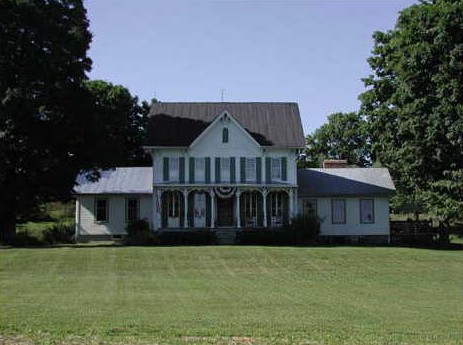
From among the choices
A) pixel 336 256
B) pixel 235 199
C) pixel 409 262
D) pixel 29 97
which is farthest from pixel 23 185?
pixel 409 262

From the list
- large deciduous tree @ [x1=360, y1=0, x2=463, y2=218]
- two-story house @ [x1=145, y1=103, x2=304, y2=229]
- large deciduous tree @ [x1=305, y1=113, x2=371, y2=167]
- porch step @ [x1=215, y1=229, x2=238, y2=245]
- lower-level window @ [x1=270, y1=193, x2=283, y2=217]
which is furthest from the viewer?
large deciduous tree @ [x1=305, y1=113, x2=371, y2=167]

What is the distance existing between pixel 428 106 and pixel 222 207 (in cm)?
1420

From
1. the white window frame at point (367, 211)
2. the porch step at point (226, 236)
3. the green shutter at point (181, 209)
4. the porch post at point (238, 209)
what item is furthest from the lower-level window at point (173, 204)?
the white window frame at point (367, 211)

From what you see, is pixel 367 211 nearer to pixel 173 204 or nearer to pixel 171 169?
pixel 173 204

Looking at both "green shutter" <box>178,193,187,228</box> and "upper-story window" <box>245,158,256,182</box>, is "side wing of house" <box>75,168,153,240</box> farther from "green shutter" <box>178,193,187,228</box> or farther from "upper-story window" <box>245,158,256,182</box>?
"upper-story window" <box>245,158,256,182</box>

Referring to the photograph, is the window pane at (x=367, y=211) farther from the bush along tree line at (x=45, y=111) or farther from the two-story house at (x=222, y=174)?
the bush along tree line at (x=45, y=111)

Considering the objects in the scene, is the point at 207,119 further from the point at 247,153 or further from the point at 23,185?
the point at 23,185

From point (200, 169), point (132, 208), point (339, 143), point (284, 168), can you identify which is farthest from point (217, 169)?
point (339, 143)

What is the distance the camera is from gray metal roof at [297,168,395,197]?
145 feet

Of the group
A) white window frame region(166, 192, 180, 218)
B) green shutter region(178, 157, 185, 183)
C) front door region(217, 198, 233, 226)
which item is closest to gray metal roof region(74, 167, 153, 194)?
white window frame region(166, 192, 180, 218)

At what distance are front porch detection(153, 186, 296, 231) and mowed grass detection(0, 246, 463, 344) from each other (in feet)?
23.0

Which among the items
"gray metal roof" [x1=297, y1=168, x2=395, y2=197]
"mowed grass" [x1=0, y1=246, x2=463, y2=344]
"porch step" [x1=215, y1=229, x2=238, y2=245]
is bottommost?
"mowed grass" [x1=0, y1=246, x2=463, y2=344]

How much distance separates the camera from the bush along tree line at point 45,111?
3662cm

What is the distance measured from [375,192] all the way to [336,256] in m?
12.6
